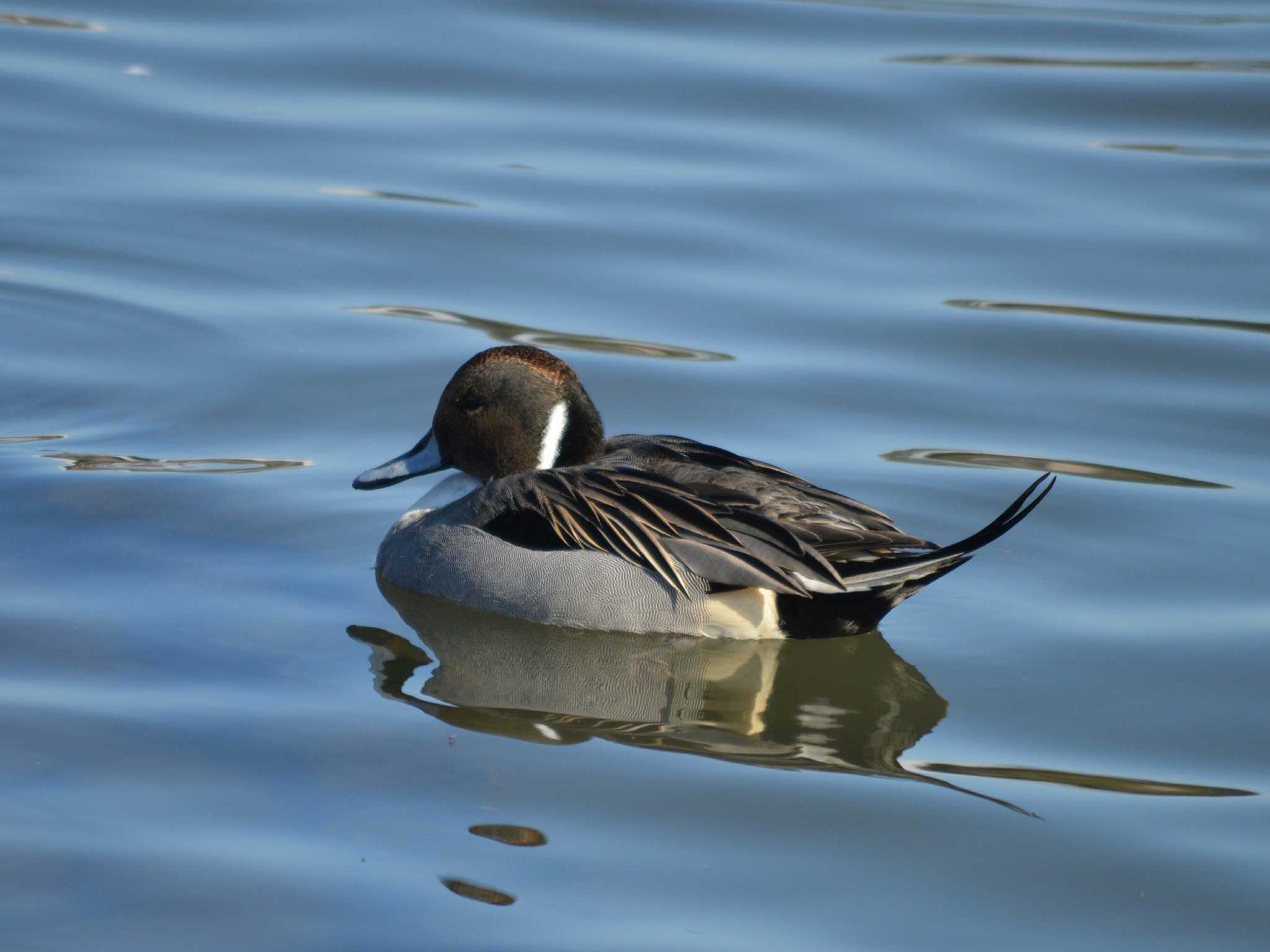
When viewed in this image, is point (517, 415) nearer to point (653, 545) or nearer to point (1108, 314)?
point (653, 545)

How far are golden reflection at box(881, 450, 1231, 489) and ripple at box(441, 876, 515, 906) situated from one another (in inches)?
128

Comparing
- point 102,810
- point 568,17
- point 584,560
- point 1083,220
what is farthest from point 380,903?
point 568,17

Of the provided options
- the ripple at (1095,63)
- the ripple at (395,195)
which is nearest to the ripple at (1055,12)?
the ripple at (1095,63)

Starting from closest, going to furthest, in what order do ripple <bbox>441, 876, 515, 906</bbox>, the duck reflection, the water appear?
ripple <bbox>441, 876, 515, 906</bbox>
the water
the duck reflection

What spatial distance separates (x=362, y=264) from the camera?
866 centimetres

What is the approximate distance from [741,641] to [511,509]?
0.82m

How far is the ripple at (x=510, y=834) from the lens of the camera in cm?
430

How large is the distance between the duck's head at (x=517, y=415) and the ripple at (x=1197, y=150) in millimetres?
5334

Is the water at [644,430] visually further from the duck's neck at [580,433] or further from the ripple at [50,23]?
the duck's neck at [580,433]

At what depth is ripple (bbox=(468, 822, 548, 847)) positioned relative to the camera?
4301mm

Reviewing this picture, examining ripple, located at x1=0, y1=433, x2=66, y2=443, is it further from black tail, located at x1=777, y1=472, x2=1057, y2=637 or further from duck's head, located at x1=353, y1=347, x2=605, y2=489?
black tail, located at x1=777, y1=472, x2=1057, y2=637

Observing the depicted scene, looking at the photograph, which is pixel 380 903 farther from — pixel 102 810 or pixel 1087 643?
pixel 1087 643

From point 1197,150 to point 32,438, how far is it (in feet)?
21.7

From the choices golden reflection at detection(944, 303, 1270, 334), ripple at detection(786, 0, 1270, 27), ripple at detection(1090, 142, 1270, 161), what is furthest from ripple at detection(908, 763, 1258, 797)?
ripple at detection(786, 0, 1270, 27)
